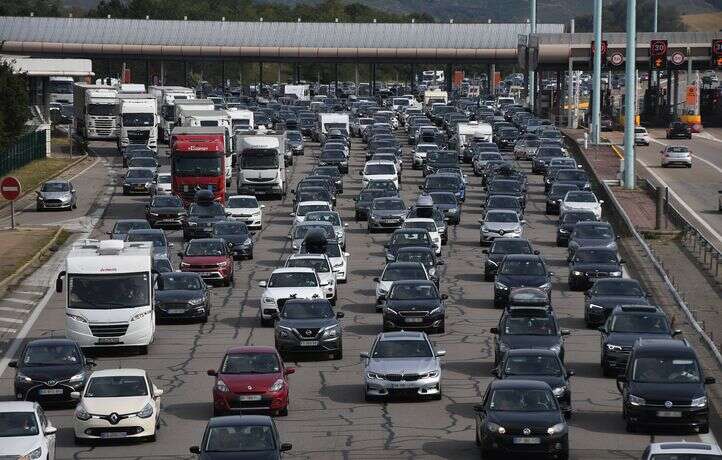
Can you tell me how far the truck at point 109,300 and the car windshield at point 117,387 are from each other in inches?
344

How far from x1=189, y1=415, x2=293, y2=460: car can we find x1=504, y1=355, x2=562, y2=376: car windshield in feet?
24.3

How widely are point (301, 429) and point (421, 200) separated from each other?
105 feet

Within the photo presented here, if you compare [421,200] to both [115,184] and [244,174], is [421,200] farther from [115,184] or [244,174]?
[115,184]

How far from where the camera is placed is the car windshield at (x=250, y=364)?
32906mm

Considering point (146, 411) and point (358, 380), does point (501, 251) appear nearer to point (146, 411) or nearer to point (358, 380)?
point (358, 380)

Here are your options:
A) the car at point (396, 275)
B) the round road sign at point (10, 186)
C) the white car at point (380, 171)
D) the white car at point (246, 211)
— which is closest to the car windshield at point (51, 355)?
the car at point (396, 275)

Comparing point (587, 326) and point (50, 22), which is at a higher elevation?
point (50, 22)

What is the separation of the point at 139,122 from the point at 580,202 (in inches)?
1406

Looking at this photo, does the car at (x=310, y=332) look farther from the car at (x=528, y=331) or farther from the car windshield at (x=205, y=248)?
the car windshield at (x=205, y=248)

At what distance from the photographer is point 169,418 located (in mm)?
33156

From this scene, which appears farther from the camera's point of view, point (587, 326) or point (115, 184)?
point (115, 184)

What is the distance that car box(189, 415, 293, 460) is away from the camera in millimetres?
26078

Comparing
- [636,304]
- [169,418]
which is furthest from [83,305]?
[636,304]

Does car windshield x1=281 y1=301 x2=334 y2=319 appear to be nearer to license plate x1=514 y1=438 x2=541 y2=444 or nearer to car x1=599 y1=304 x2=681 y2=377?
car x1=599 y1=304 x2=681 y2=377
